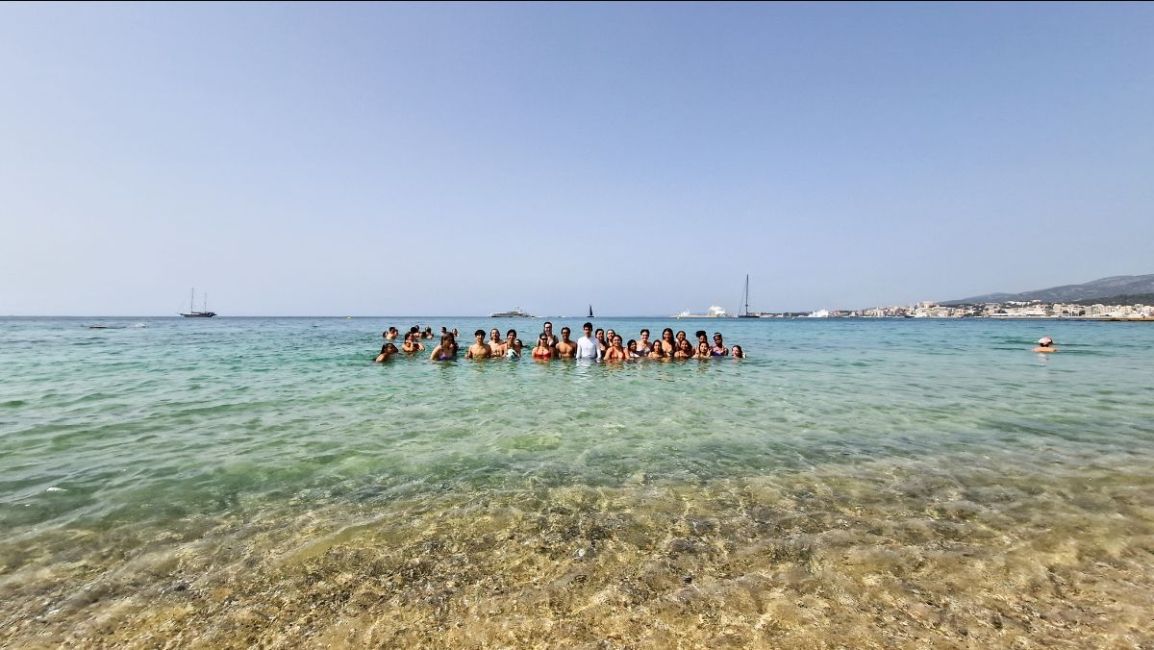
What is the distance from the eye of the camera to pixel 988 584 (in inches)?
117

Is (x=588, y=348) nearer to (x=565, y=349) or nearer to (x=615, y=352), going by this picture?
(x=615, y=352)

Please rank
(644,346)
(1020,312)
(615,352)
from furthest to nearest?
(1020,312), (644,346), (615,352)

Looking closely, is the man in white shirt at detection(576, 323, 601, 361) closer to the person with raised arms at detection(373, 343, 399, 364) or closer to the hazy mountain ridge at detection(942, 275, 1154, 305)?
the person with raised arms at detection(373, 343, 399, 364)

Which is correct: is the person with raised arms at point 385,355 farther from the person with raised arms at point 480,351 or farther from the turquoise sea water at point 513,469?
the turquoise sea water at point 513,469

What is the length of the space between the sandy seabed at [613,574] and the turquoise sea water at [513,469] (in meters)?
0.03

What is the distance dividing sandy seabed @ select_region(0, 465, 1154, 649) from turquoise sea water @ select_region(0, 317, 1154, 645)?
0.11 ft

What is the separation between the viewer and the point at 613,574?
313cm

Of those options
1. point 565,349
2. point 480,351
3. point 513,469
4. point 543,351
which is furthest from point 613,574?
point 480,351

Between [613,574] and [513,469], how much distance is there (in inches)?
93.3

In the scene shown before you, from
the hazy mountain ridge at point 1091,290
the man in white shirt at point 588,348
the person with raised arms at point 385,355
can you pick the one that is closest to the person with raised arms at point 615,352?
the man in white shirt at point 588,348

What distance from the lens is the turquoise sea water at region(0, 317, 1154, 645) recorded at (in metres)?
3.45

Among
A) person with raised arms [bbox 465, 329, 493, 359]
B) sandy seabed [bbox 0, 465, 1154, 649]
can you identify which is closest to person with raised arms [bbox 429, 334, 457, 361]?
person with raised arms [bbox 465, 329, 493, 359]

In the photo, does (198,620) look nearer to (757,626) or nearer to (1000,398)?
(757,626)

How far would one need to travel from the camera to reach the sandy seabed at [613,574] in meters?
2.57
